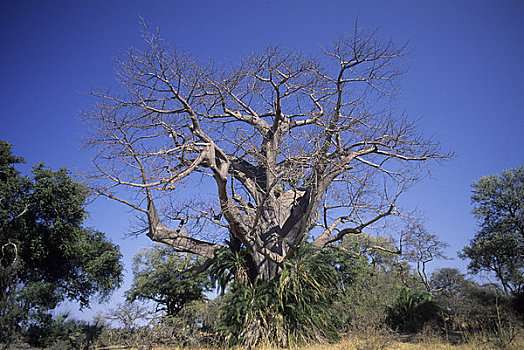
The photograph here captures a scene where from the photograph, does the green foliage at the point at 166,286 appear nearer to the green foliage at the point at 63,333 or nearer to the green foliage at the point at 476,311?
the green foliage at the point at 63,333

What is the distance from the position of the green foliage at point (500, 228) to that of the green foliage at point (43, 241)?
56.2 feet

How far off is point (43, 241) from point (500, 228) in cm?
1951

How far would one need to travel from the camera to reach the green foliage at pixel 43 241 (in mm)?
12805

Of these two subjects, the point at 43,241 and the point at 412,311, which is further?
the point at 43,241

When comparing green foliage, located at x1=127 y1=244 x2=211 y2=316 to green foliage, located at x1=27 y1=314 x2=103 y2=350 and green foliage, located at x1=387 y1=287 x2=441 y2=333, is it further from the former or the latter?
green foliage, located at x1=387 y1=287 x2=441 y2=333

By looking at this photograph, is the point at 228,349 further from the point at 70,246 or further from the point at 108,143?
the point at 70,246

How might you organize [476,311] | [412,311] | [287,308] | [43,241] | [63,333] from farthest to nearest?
[43,241]
[63,333]
[412,311]
[476,311]
[287,308]

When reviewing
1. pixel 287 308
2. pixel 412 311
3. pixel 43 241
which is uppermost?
pixel 43 241

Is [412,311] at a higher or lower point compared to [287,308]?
lower

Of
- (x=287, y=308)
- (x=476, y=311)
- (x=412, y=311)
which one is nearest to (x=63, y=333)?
(x=287, y=308)

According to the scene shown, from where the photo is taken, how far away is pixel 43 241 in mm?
13953

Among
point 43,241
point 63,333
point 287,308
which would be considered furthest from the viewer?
point 43,241

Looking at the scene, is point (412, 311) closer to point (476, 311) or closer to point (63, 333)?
point (476, 311)

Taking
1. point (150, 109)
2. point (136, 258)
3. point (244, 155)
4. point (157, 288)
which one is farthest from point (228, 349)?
point (136, 258)
